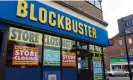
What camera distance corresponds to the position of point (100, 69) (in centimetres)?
1041

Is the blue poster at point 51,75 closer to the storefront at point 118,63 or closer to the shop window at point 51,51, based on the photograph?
the shop window at point 51,51

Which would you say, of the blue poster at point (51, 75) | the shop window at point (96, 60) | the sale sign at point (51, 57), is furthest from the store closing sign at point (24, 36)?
the shop window at point (96, 60)

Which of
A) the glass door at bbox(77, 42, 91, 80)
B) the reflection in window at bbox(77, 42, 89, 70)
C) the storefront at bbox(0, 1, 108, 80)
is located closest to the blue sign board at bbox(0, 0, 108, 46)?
the storefront at bbox(0, 1, 108, 80)

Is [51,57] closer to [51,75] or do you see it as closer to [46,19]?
[51,75]

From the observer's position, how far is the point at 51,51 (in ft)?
24.3

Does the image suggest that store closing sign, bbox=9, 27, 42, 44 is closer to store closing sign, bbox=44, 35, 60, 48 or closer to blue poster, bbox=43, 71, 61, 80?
store closing sign, bbox=44, 35, 60, 48

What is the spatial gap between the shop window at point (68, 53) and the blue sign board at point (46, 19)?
358 millimetres

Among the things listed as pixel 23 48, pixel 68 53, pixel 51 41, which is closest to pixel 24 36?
pixel 23 48

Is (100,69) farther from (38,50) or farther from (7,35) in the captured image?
(7,35)

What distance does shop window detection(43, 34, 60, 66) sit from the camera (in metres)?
7.12

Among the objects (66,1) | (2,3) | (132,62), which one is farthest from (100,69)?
(132,62)

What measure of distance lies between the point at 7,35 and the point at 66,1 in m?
3.72

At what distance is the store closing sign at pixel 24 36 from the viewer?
241 inches

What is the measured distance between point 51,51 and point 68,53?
42.4 inches
